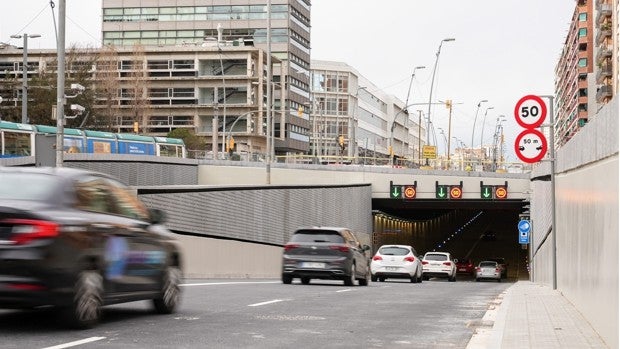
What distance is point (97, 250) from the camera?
10781 millimetres

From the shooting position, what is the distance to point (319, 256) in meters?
26.1

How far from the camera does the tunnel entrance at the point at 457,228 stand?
75438 millimetres

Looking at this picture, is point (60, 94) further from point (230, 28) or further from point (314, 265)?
point (230, 28)

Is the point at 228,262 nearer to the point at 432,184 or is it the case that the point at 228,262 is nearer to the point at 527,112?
the point at 527,112

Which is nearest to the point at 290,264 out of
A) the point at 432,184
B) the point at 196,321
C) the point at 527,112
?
the point at 527,112

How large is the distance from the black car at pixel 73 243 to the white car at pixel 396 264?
939 inches

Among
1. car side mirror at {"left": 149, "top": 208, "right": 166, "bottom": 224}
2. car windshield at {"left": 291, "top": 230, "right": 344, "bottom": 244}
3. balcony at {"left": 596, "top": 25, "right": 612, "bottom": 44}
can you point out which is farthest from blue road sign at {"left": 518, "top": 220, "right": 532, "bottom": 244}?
balcony at {"left": 596, "top": 25, "right": 612, "bottom": 44}

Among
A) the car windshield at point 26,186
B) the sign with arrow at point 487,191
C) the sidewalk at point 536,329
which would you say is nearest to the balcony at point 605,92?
the sign with arrow at point 487,191

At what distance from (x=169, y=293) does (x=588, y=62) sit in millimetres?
138646

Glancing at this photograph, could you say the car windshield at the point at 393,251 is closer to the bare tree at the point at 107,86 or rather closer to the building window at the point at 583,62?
the bare tree at the point at 107,86

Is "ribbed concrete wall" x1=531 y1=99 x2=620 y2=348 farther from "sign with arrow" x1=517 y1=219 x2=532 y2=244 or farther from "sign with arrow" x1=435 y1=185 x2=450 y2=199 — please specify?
"sign with arrow" x1=435 y1=185 x2=450 y2=199

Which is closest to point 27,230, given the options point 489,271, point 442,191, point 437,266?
point 437,266

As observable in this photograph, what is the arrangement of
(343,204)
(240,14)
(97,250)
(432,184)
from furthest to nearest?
(240,14) → (432,184) → (343,204) → (97,250)

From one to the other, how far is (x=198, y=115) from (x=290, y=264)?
9417 cm
